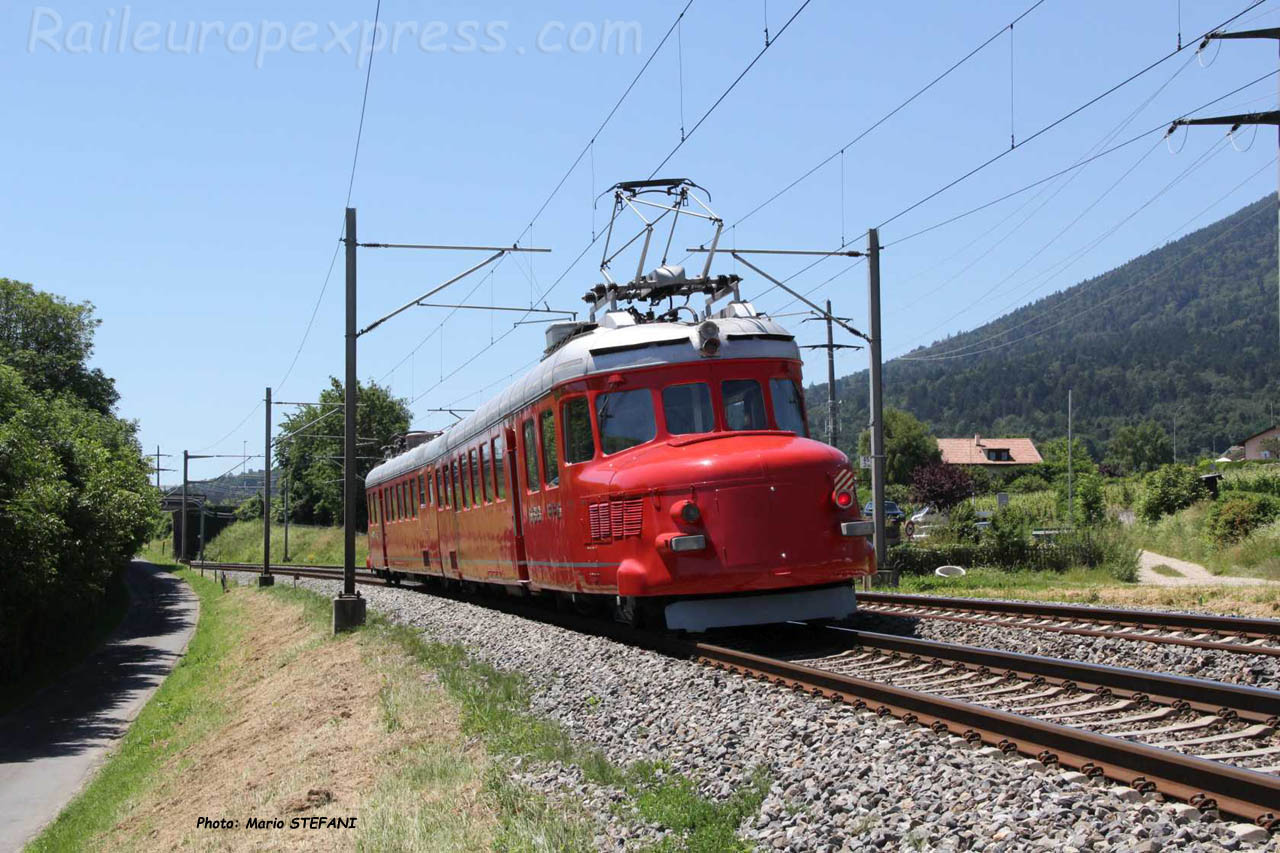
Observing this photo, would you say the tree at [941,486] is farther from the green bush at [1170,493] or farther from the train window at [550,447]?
the train window at [550,447]

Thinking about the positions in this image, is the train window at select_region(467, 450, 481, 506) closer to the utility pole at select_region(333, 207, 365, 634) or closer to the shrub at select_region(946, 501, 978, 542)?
the utility pole at select_region(333, 207, 365, 634)

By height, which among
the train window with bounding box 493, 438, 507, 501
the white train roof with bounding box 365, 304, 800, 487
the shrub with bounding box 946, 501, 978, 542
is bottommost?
the shrub with bounding box 946, 501, 978, 542

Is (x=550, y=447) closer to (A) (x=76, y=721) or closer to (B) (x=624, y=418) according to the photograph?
(B) (x=624, y=418)

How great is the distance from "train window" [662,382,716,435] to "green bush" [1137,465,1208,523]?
35.6 metres

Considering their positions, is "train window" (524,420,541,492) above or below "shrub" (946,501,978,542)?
above

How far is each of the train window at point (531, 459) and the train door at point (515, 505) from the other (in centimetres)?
52

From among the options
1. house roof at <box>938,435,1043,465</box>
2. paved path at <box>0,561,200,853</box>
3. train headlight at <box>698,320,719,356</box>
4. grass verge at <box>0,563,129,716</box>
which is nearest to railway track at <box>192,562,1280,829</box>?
train headlight at <box>698,320,719,356</box>

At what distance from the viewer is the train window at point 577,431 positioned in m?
13.1

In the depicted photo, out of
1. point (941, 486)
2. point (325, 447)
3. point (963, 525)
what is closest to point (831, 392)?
point (963, 525)

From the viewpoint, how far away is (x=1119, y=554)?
87.5 ft

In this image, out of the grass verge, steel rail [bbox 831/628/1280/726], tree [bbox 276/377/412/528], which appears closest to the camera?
steel rail [bbox 831/628/1280/726]

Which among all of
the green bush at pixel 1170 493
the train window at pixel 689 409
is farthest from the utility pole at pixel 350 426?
the green bush at pixel 1170 493

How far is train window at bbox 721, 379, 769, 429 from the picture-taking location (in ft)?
42.5

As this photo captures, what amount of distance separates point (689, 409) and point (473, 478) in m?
6.95
